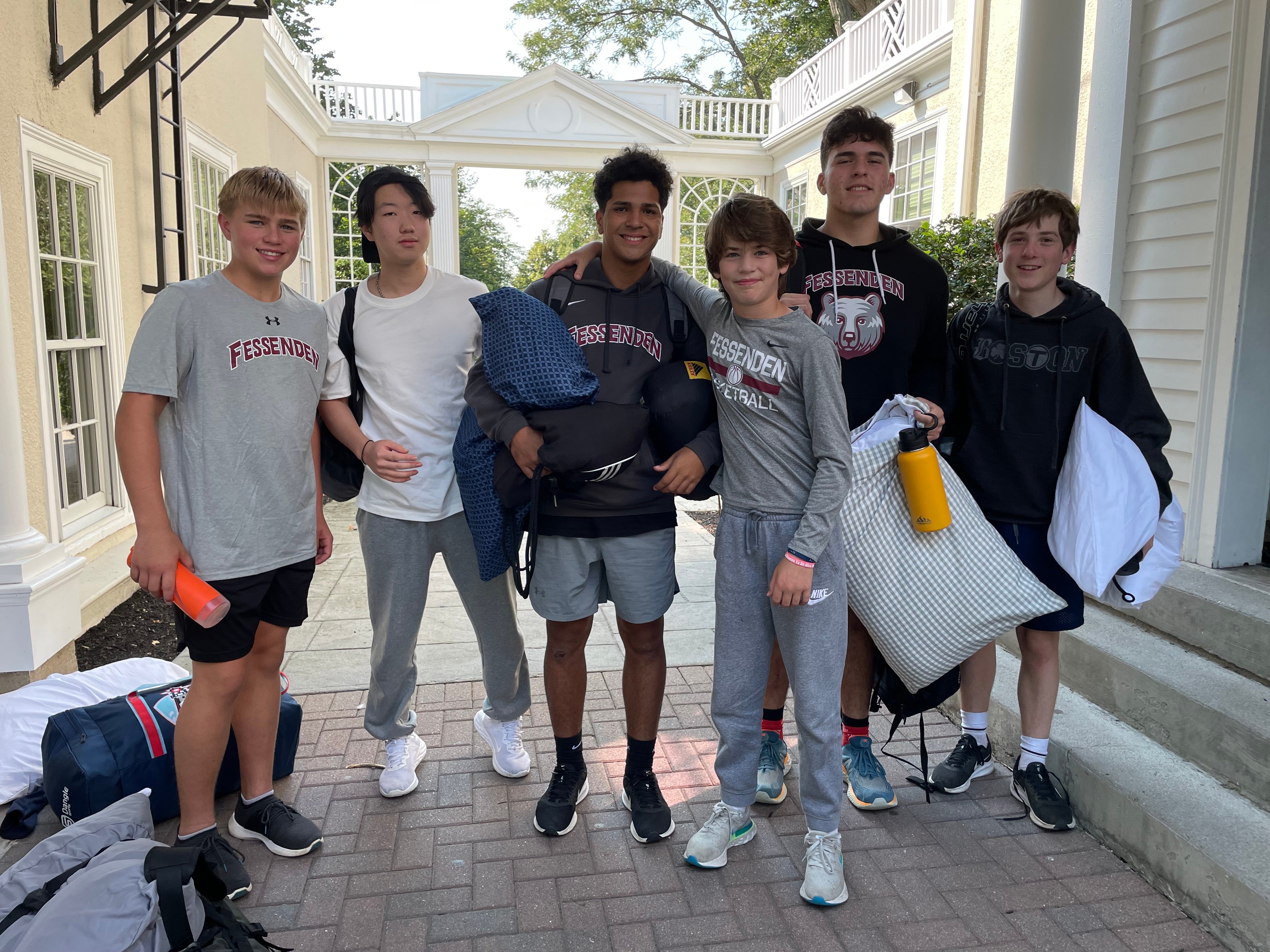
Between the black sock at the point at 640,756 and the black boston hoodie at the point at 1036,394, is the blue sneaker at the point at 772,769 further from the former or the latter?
the black boston hoodie at the point at 1036,394

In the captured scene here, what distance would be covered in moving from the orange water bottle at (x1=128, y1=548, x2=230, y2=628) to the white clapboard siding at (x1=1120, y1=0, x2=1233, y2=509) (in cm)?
356

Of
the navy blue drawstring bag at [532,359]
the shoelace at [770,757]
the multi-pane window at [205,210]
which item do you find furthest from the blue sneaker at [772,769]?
the multi-pane window at [205,210]

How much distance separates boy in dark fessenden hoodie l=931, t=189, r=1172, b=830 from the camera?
259 centimetres

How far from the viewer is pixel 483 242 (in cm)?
3108

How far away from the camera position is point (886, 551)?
259cm

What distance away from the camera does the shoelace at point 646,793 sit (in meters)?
2.69

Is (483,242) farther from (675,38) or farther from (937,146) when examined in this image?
(937,146)

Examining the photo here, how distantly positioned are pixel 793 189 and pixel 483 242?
18.4m

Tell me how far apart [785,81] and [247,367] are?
594 inches

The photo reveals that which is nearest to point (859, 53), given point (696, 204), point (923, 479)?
point (696, 204)

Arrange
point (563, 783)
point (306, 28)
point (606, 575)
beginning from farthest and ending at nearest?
point (306, 28), point (563, 783), point (606, 575)

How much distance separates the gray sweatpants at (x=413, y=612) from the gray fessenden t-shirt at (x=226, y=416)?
0.34 metres

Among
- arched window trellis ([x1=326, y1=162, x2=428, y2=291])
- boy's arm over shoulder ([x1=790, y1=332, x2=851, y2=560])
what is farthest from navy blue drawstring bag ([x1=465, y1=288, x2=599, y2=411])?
arched window trellis ([x1=326, y1=162, x2=428, y2=291])

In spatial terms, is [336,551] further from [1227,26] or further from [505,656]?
[1227,26]
